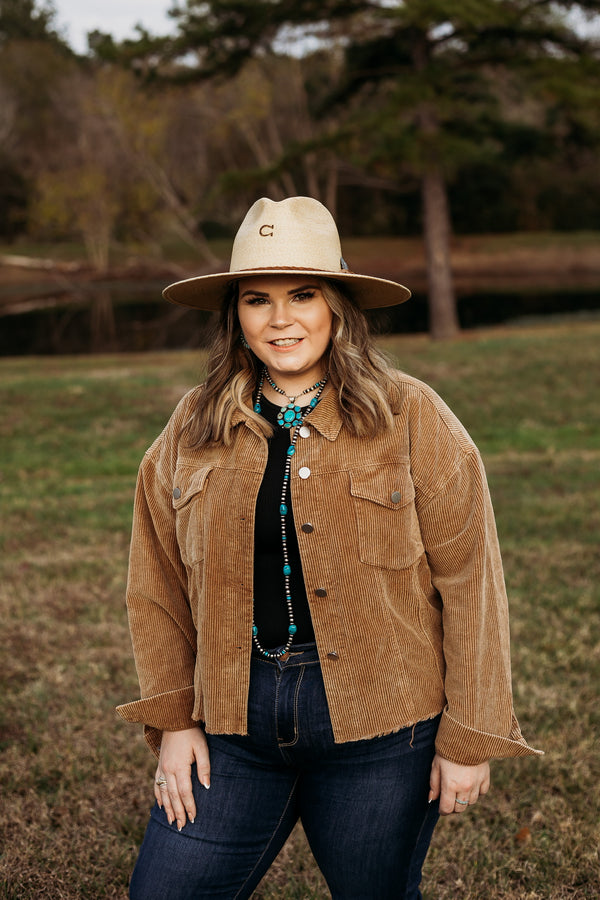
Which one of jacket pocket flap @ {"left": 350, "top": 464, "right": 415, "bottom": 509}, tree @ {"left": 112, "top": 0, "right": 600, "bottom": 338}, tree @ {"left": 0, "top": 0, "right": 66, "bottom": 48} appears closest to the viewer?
jacket pocket flap @ {"left": 350, "top": 464, "right": 415, "bottom": 509}

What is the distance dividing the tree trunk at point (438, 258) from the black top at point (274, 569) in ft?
55.8

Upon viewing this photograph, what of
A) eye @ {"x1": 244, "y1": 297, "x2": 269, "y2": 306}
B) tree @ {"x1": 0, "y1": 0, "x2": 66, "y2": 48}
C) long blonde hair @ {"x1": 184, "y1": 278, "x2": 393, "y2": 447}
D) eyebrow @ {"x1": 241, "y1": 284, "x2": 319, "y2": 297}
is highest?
tree @ {"x1": 0, "y1": 0, "x2": 66, "y2": 48}

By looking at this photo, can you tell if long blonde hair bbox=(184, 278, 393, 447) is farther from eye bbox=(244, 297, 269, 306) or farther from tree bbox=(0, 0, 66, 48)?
tree bbox=(0, 0, 66, 48)

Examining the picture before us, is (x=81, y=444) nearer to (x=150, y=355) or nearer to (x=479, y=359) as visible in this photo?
(x=479, y=359)

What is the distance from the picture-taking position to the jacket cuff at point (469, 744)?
73.9 inches

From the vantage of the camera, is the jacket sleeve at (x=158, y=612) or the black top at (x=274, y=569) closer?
the black top at (x=274, y=569)

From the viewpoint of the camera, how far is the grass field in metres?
2.85

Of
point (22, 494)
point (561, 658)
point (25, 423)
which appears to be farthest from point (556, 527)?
point (25, 423)

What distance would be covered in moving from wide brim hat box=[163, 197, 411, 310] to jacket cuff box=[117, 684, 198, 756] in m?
0.93

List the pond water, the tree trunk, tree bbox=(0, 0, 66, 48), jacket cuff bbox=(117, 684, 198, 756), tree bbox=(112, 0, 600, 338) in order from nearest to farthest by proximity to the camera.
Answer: jacket cuff bbox=(117, 684, 198, 756) → tree bbox=(112, 0, 600, 338) → the tree trunk → the pond water → tree bbox=(0, 0, 66, 48)

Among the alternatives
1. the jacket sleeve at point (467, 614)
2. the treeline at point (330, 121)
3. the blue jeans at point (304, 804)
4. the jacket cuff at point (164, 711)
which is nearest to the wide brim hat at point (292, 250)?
the jacket sleeve at point (467, 614)

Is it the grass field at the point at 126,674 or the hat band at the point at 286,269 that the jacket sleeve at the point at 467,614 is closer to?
the hat band at the point at 286,269

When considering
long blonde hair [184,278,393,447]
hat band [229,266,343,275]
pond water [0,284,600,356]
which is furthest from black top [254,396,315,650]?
pond water [0,284,600,356]

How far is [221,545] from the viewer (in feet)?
6.28
